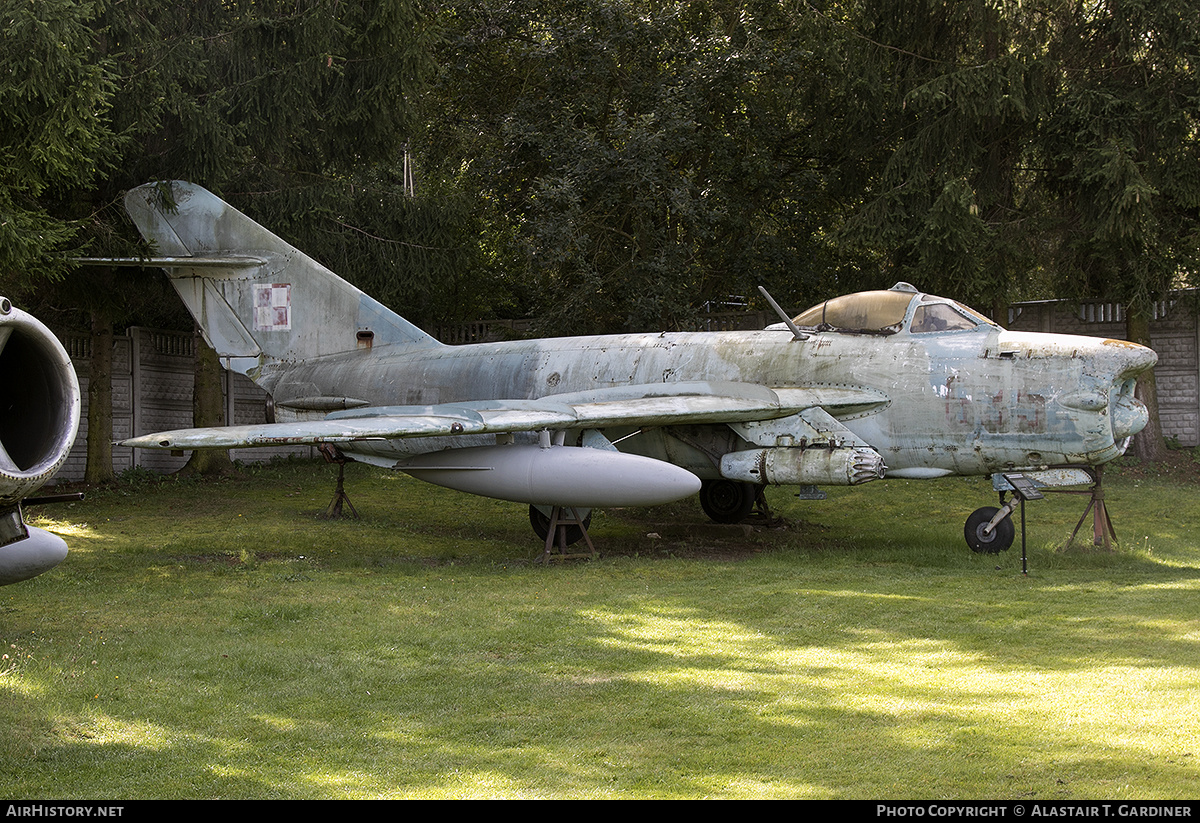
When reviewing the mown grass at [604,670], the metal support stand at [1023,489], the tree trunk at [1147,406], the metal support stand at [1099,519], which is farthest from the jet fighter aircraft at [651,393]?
the tree trunk at [1147,406]

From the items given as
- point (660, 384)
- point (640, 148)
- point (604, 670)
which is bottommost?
point (604, 670)

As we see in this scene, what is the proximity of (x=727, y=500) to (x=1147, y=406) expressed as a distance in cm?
940

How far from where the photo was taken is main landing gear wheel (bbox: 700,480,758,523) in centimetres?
1472

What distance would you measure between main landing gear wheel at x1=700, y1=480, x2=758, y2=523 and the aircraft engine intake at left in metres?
10.3

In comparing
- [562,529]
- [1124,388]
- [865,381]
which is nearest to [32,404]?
[562,529]

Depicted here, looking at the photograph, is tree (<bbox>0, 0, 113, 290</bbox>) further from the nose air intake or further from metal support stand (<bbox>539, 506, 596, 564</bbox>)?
the nose air intake

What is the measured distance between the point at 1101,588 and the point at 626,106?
45.2 feet

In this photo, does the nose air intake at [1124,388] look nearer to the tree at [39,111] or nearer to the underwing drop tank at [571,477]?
the underwing drop tank at [571,477]

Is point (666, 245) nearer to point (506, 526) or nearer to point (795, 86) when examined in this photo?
point (795, 86)

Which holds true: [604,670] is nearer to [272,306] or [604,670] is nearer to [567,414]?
[567,414]

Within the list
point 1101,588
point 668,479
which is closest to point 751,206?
point 668,479

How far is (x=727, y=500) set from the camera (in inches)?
583

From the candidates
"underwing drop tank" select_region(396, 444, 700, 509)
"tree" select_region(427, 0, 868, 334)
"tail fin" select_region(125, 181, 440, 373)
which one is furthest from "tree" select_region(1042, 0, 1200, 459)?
"tail fin" select_region(125, 181, 440, 373)

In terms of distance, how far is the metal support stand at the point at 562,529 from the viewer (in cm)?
1202
